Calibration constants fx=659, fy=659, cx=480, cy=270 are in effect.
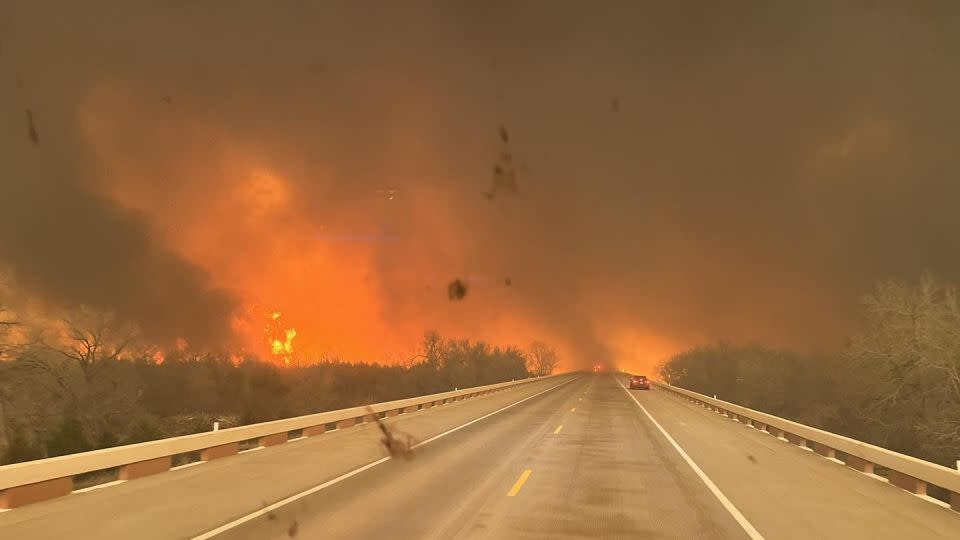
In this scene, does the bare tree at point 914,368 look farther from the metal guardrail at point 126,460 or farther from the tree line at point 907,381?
the metal guardrail at point 126,460

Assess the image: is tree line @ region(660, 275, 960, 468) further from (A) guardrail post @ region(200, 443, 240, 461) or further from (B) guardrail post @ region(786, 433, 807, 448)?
(A) guardrail post @ region(200, 443, 240, 461)

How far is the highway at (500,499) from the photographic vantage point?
769 cm

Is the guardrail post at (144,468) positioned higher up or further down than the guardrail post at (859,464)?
higher up

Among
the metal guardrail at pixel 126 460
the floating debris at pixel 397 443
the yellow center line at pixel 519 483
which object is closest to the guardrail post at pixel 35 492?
the metal guardrail at pixel 126 460

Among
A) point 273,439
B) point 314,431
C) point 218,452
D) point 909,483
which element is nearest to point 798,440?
point 909,483

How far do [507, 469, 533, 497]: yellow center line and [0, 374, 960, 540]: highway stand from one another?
0.15ft

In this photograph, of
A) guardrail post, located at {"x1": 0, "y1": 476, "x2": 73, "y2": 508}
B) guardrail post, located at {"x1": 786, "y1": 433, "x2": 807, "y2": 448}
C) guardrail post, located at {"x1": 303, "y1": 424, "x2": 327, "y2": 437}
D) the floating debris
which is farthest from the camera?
guardrail post, located at {"x1": 303, "y1": 424, "x2": 327, "y2": 437}

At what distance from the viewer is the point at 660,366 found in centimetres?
14650

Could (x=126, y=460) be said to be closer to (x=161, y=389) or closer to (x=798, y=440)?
(x=798, y=440)

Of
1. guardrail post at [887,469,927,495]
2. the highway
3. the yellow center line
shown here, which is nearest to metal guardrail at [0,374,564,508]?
the highway

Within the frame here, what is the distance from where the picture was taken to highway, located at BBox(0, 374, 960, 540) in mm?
7688

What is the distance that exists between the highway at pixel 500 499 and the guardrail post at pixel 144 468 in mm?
251

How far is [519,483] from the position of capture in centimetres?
1092

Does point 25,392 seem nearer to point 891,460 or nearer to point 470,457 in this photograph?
point 470,457
